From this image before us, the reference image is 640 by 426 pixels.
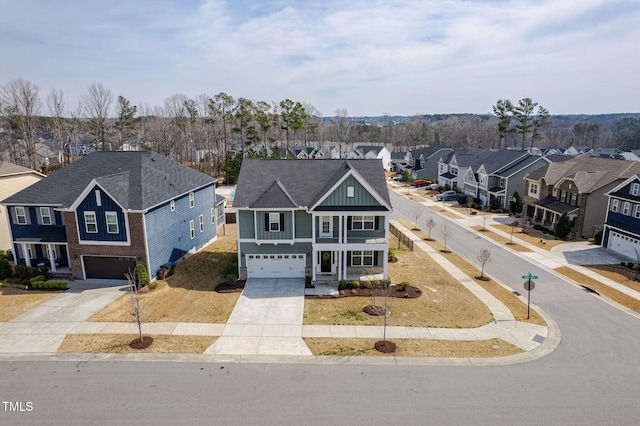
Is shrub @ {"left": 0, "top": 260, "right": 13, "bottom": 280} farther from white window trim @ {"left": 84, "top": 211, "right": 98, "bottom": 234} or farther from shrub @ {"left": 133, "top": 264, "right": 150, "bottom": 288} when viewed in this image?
shrub @ {"left": 133, "top": 264, "right": 150, "bottom": 288}

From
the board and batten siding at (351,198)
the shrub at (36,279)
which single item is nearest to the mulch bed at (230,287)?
the board and batten siding at (351,198)

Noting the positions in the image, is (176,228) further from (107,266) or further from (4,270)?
(4,270)

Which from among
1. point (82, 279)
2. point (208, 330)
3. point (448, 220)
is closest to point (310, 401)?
point (208, 330)

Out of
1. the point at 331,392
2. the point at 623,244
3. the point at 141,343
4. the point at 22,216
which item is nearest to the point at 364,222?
the point at 331,392

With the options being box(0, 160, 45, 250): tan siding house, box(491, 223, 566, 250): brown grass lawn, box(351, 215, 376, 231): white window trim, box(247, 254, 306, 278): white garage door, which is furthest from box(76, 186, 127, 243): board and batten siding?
box(491, 223, 566, 250): brown grass lawn

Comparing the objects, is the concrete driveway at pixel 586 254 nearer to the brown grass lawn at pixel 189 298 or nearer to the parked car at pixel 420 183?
the brown grass lawn at pixel 189 298

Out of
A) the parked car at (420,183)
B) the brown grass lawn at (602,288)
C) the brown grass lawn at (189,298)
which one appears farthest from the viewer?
the parked car at (420,183)
